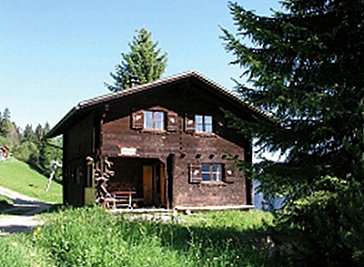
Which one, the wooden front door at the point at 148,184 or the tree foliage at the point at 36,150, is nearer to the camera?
the wooden front door at the point at 148,184

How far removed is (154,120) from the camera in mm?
20641

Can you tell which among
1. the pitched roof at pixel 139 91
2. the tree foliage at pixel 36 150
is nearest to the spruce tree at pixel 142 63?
the tree foliage at pixel 36 150

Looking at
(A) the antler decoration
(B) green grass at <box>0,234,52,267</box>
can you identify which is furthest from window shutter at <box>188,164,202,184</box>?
(B) green grass at <box>0,234,52,267</box>

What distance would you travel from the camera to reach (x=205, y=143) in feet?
70.7

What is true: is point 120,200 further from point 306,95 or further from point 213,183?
point 306,95

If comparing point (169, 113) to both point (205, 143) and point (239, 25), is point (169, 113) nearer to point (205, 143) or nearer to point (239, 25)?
point (205, 143)

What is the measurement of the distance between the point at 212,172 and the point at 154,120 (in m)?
4.01

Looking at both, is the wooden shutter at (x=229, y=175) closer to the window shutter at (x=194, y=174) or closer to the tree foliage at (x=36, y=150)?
the window shutter at (x=194, y=174)

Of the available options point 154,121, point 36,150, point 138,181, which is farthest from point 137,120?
point 36,150

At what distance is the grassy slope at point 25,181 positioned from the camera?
42.7 metres

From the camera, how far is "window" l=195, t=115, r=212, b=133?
2162 centimetres

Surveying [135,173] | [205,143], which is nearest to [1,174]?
[135,173]

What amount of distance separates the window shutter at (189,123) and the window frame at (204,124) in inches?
10.8

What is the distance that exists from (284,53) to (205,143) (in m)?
13.5
